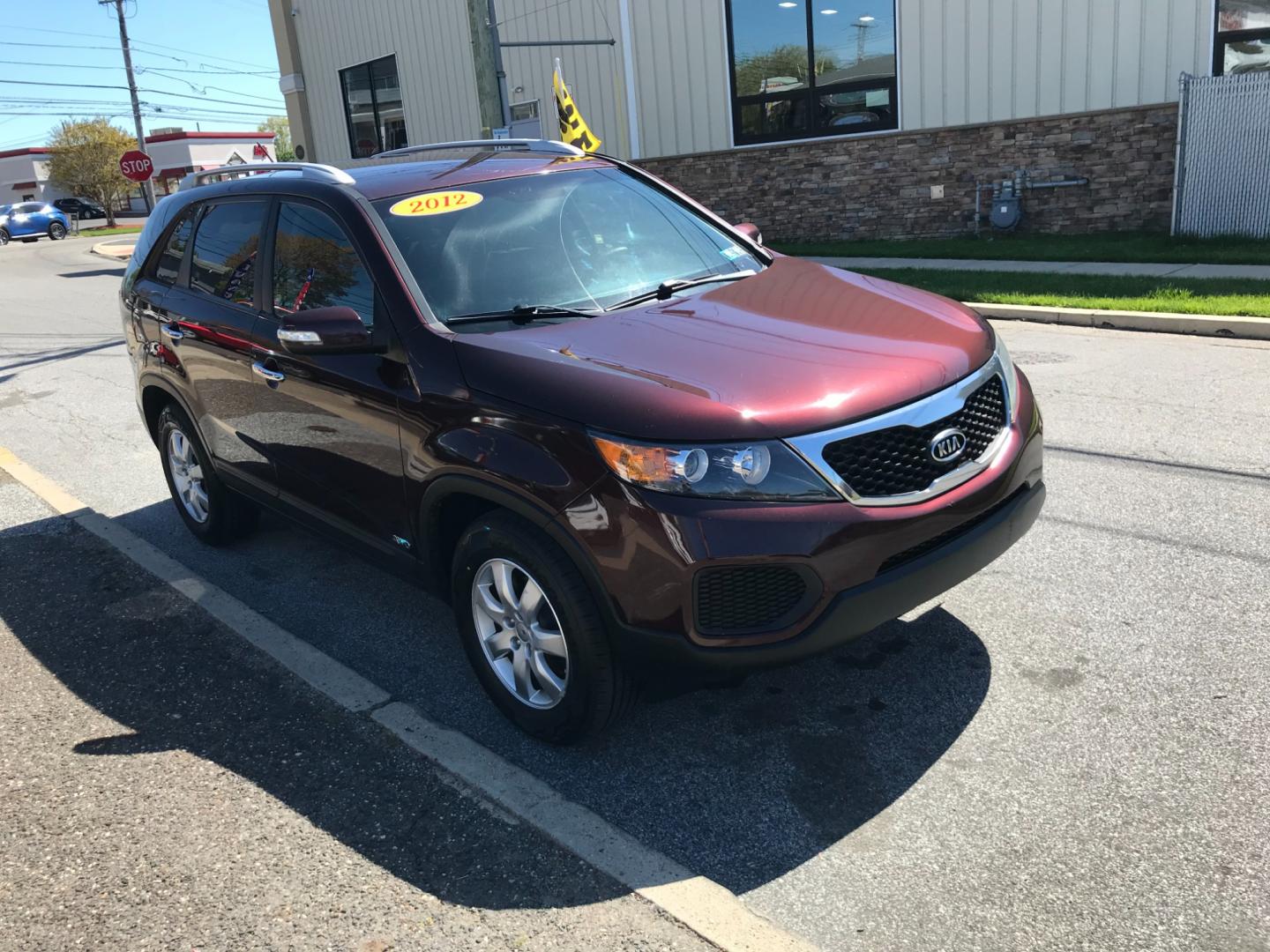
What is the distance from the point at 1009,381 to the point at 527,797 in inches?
83.3

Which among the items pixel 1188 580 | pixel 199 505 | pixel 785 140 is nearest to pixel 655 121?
pixel 785 140

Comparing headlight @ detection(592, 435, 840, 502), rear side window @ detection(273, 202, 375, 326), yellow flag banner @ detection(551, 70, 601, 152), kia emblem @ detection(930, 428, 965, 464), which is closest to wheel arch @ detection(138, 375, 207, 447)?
rear side window @ detection(273, 202, 375, 326)

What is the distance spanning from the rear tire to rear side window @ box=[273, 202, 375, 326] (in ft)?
4.36

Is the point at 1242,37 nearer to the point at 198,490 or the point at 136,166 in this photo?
the point at 198,490

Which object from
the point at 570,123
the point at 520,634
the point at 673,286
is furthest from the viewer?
the point at 570,123

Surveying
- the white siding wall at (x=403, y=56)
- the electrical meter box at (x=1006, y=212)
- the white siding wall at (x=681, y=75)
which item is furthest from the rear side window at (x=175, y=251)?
the white siding wall at (x=403, y=56)

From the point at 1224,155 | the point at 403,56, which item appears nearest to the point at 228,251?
the point at 1224,155

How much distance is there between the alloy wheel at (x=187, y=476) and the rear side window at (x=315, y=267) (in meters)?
1.49

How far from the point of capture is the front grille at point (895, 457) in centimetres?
304

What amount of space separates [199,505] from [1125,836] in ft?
15.3

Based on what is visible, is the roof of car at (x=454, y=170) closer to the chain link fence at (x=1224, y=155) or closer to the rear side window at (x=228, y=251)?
the rear side window at (x=228, y=251)

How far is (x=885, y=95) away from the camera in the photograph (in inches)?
630

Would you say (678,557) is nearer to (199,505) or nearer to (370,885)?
(370,885)

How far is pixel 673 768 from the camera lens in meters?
3.42
